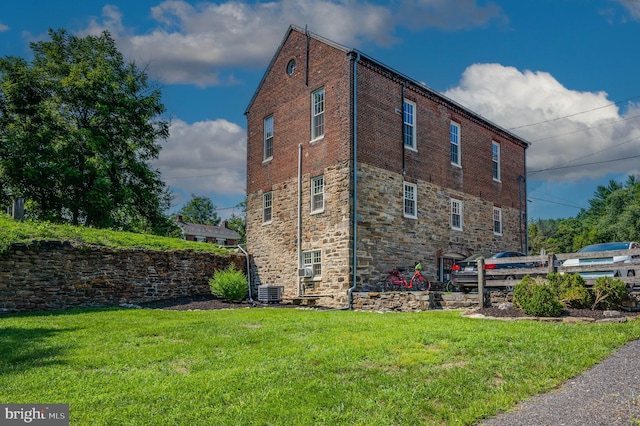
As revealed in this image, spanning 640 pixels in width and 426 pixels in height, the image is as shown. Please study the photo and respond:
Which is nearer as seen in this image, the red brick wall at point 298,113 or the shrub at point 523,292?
the shrub at point 523,292

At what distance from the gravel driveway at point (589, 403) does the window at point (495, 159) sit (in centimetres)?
1932

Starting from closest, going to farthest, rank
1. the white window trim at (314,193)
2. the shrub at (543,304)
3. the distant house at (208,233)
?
1. the shrub at (543,304)
2. the white window trim at (314,193)
3. the distant house at (208,233)

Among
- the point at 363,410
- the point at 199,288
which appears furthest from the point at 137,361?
the point at 199,288

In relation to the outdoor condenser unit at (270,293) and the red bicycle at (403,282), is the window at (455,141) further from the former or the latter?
the outdoor condenser unit at (270,293)

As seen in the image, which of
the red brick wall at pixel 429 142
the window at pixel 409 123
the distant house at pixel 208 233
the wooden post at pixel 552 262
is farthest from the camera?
the distant house at pixel 208 233

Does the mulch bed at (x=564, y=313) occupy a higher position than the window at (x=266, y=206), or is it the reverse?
the window at (x=266, y=206)

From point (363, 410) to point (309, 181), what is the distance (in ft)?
46.2

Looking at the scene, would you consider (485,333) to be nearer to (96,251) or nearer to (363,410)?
(363,410)

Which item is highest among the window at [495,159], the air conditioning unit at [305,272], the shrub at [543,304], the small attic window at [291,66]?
the small attic window at [291,66]

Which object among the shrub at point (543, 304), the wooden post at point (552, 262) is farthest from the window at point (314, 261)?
the shrub at point (543, 304)

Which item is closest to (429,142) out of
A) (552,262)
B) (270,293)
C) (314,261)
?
(314,261)

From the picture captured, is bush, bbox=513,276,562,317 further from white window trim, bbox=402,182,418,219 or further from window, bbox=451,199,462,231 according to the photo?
window, bbox=451,199,462,231

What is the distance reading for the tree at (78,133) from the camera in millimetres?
24391

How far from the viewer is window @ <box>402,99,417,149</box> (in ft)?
63.1
